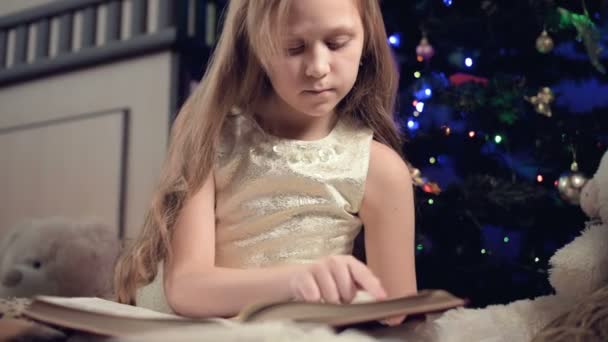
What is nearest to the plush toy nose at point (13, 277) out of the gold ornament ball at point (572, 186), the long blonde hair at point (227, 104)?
the long blonde hair at point (227, 104)

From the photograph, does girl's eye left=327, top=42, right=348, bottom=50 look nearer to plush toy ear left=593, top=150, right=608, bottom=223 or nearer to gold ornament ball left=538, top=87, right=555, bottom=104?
plush toy ear left=593, top=150, right=608, bottom=223

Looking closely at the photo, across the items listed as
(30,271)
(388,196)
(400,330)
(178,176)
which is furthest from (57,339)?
(30,271)

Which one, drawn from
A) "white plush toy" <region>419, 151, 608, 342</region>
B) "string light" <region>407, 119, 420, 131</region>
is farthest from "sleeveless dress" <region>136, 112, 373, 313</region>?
"string light" <region>407, 119, 420, 131</region>

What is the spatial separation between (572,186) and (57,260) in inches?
42.1

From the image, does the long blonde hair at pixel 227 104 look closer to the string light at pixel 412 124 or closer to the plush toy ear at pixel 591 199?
the plush toy ear at pixel 591 199

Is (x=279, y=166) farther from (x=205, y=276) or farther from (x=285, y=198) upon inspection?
(x=205, y=276)

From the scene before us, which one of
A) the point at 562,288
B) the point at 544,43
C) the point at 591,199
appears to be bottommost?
the point at 562,288

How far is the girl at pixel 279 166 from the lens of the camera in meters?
0.80

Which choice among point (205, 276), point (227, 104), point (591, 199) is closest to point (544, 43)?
point (591, 199)

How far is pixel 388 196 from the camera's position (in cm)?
88

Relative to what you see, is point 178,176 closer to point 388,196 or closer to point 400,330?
point 388,196

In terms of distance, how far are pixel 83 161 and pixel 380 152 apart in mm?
1447

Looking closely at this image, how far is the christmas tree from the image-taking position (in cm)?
132

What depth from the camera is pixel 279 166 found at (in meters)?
0.89
